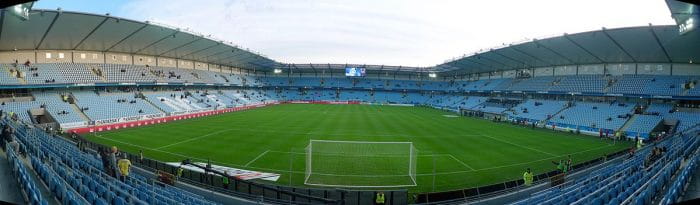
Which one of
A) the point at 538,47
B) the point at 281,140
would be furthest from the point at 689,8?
the point at 538,47

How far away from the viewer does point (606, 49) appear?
1469 inches

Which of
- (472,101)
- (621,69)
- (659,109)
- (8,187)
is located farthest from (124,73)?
(621,69)

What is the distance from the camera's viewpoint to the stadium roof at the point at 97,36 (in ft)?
88.4

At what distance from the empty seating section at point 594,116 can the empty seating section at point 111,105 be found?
4753 centimetres

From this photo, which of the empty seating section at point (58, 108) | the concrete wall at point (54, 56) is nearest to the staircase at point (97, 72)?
the concrete wall at point (54, 56)

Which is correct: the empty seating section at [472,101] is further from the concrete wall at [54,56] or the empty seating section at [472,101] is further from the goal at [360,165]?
the concrete wall at [54,56]

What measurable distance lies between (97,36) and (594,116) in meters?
54.5

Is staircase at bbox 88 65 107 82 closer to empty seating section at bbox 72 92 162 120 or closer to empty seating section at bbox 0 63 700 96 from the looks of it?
empty seating section at bbox 0 63 700 96

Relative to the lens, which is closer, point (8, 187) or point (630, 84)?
point (8, 187)

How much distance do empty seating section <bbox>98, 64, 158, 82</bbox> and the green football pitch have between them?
13.2 meters

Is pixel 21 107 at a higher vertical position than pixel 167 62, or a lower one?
lower

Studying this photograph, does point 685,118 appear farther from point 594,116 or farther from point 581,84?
point 581,84

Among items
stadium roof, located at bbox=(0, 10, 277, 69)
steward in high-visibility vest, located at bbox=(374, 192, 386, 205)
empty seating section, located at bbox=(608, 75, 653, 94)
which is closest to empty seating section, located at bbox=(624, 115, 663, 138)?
empty seating section, located at bbox=(608, 75, 653, 94)

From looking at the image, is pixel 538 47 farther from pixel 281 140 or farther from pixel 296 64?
pixel 296 64
